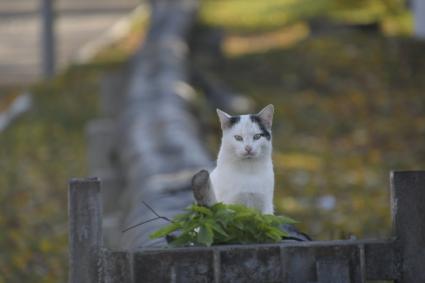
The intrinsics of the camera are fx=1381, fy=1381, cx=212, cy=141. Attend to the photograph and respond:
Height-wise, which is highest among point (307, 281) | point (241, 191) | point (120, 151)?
point (120, 151)

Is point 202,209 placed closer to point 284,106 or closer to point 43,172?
point 43,172

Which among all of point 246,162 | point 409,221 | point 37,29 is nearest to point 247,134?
point 246,162

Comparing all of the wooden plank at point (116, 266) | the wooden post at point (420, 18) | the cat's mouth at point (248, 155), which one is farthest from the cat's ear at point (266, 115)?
the wooden post at point (420, 18)

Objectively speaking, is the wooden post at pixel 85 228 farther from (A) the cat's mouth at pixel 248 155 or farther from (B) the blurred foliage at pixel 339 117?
(B) the blurred foliage at pixel 339 117

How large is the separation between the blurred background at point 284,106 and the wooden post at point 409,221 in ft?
14.5

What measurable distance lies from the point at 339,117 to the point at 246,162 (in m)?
11.2

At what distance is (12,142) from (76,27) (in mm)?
10766

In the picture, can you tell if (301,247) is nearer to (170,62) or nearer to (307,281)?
(307,281)

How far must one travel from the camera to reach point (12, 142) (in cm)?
1714

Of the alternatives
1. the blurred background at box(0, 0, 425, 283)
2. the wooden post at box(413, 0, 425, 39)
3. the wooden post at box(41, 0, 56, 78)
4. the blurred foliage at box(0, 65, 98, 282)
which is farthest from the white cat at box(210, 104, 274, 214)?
the wooden post at box(413, 0, 425, 39)

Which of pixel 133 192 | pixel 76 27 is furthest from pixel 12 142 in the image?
pixel 76 27

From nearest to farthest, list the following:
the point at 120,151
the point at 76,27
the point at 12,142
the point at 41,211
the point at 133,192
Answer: the point at 133,192
the point at 120,151
the point at 41,211
the point at 12,142
the point at 76,27

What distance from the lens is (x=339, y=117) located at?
17.3 m

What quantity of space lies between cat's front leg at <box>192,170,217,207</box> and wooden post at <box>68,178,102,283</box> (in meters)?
0.41
